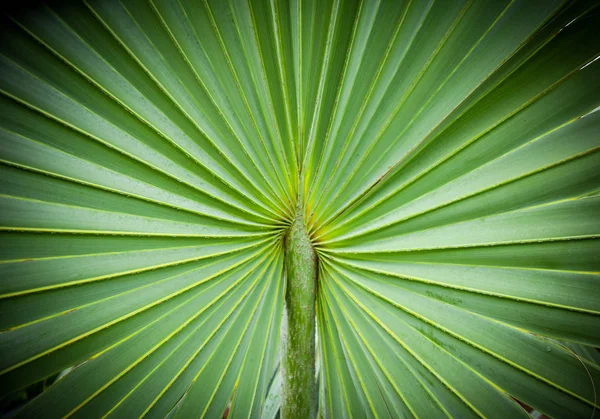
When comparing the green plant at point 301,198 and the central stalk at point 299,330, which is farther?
the central stalk at point 299,330

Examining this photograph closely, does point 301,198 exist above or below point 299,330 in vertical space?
above

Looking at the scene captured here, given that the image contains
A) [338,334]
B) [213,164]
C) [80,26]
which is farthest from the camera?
[338,334]

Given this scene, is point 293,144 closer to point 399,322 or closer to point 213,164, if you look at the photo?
point 213,164

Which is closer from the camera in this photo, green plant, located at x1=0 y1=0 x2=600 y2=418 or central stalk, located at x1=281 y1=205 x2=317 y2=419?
green plant, located at x1=0 y1=0 x2=600 y2=418

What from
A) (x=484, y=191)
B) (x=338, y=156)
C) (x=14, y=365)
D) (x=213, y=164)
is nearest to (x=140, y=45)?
(x=213, y=164)
